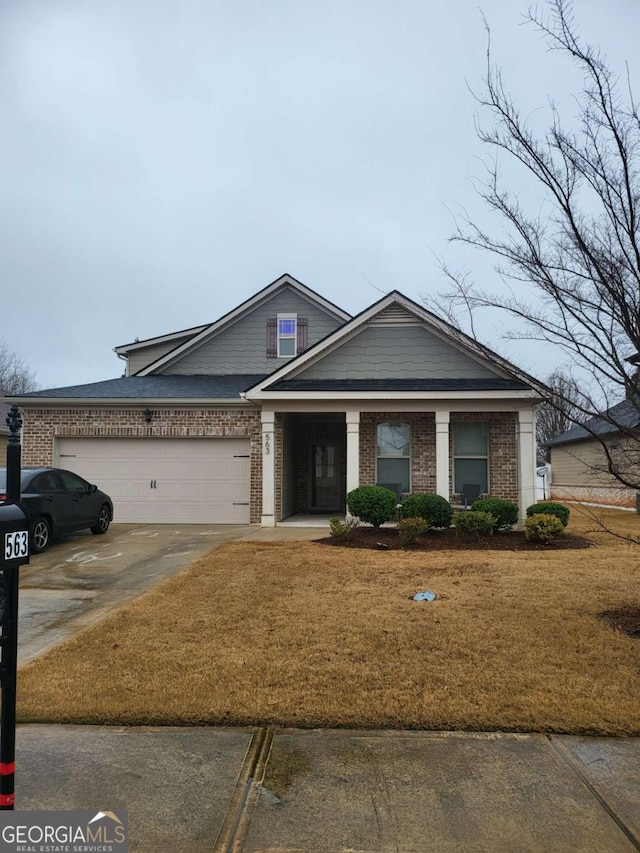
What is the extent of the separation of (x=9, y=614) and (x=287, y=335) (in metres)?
15.0

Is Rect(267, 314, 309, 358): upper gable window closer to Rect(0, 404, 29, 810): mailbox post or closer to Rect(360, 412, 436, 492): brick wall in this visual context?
Rect(360, 412, 436, 492): brick wall

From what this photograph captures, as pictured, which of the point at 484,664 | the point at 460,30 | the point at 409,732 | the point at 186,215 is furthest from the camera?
the point at 186,215

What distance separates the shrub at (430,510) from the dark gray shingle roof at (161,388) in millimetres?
5175

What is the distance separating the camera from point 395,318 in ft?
43.5

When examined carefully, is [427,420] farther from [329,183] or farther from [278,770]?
[278,770]

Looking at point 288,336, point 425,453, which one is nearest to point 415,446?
point 425,453

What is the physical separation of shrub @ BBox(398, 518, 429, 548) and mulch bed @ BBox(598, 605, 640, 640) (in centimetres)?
458

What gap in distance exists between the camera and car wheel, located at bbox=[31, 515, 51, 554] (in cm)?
928

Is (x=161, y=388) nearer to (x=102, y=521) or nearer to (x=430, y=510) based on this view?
(x=102, y=521)

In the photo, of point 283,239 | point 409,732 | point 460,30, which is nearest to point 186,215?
point 283,239

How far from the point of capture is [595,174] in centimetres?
467

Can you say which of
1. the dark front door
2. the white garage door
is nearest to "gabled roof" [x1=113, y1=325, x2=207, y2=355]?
the white garage door

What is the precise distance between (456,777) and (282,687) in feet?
4.92

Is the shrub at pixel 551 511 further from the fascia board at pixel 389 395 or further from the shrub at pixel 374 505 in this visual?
the shrub at pixel 374 505
